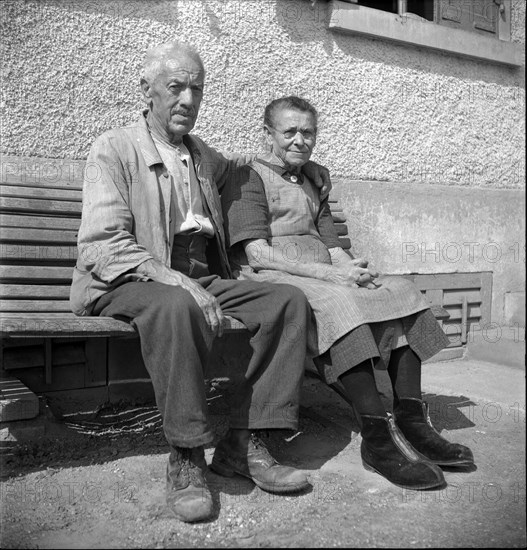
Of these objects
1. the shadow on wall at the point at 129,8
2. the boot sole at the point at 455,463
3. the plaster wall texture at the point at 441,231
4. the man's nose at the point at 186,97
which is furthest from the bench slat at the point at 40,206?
the boot sole at the point at 455,463

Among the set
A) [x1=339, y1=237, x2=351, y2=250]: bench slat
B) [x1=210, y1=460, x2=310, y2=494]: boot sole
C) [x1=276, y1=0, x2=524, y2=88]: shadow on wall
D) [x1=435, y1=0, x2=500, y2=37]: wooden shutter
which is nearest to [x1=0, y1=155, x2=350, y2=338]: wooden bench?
[x1=210, y1=460, x2=310, y2=494]: boot sole

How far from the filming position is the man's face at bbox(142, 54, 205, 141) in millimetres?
3158

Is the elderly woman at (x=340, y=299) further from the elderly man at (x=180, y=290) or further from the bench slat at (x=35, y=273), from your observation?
the bench slat at (x=35, y=273)

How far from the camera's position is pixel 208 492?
256 centimetres

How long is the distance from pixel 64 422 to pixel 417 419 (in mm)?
1649

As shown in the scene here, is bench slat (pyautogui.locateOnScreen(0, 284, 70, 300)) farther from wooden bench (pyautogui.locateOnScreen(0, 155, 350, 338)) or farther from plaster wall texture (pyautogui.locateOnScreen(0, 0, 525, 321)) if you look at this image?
plaster wall texture (pyautogui.locateOnScreen(0, 0, 525, 321))

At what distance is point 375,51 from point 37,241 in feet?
9.14

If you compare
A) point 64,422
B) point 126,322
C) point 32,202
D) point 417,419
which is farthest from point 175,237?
point 417,419

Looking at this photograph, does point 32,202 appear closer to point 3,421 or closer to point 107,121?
point 107,121

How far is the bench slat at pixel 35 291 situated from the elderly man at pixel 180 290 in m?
0.29

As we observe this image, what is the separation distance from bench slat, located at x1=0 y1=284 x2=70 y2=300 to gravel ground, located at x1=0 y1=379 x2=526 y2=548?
1.94 feet

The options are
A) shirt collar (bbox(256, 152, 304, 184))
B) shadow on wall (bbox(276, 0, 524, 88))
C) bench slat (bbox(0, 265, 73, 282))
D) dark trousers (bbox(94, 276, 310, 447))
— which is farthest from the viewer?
shadow on wall (bbox(276, 0, 524, 88))

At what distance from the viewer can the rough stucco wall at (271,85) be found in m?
3.73

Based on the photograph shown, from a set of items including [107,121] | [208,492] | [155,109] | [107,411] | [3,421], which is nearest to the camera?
[208,492]
